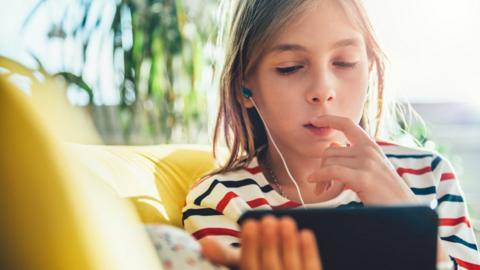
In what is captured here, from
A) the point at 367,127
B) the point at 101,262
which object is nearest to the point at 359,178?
the point at 367,127

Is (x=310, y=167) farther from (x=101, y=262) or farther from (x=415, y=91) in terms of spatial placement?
(x=415, y=91)

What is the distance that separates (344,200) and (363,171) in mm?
150

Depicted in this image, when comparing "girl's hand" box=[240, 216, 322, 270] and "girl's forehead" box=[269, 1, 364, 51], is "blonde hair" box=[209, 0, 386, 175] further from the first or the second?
"girl's hand" box=[240, 216, 322, 270]

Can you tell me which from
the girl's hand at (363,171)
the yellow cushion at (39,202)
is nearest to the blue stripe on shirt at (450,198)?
the girl's hand at (363,171)

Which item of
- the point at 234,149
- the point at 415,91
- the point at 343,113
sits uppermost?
the point at 343,113

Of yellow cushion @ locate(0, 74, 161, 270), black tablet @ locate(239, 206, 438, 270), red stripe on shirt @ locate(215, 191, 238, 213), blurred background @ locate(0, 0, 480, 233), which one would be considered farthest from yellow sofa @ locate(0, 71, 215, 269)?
blurred background @ locate(0, 0, 480, 233)

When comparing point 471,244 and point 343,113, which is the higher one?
point 343,113

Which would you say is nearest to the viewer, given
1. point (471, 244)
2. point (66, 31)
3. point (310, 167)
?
point (471, 244)

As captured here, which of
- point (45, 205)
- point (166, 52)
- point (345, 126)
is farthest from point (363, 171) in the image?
point (166, 52)

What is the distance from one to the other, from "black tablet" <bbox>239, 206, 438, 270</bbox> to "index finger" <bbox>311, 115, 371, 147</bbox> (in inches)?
14.0

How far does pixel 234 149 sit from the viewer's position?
3.29 feet

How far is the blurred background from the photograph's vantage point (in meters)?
1.81

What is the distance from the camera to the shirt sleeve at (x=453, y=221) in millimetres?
808

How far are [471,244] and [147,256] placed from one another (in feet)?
2.01
